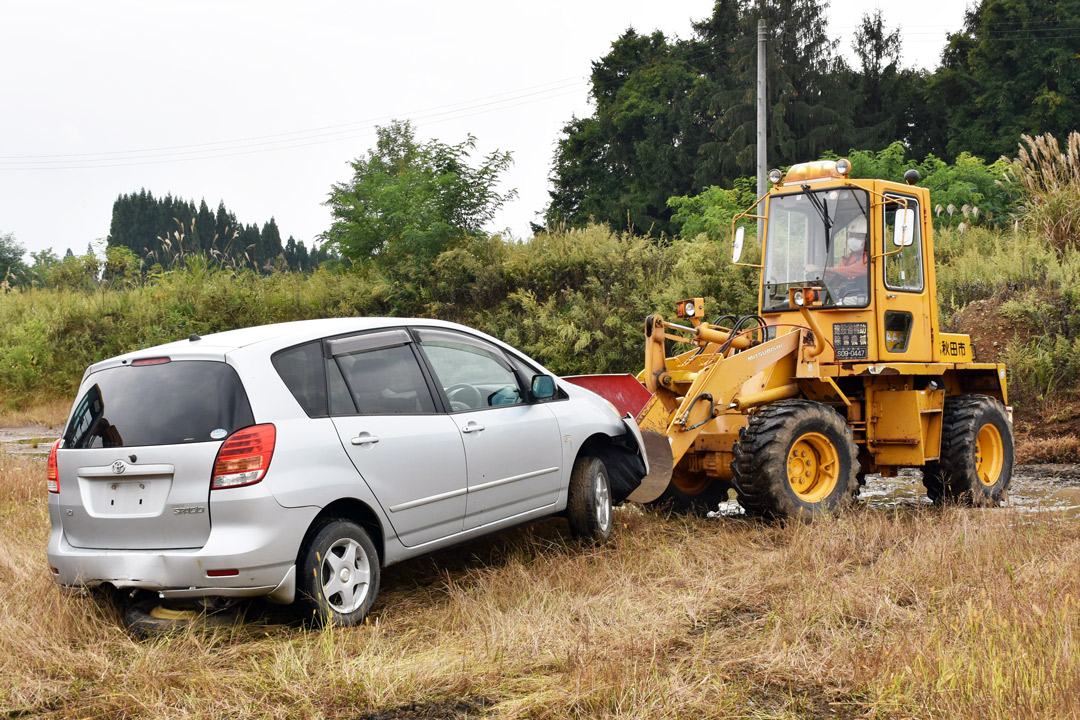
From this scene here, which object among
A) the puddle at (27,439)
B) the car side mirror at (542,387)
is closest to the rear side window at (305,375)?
the car side mirror at (542,387)

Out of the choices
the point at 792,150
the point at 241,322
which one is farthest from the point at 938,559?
the point at 792,150

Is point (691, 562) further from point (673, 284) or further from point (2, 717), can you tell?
point (673, 284)

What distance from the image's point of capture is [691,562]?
661 cm

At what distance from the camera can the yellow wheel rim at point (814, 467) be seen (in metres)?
8.31

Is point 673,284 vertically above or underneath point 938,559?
above

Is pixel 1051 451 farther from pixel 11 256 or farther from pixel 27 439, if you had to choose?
pixel 11 256

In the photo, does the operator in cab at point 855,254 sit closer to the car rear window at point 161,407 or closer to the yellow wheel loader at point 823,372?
the yellow wheel loader at point 823,372

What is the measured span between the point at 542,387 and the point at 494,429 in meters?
0.61

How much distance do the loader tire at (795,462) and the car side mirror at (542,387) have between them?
203 cm

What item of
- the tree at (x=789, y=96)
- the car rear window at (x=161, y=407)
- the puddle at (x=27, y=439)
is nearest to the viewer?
the car rear window at (x=161, y=407)

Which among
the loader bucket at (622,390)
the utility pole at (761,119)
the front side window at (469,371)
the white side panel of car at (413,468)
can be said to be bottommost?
the white side panel of car at (413,468)

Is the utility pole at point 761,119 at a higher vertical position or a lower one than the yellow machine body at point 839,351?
higher

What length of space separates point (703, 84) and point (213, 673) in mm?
38598

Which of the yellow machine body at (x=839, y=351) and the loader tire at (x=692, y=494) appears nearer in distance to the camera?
the yellow machine body at (x=839, y=351)
